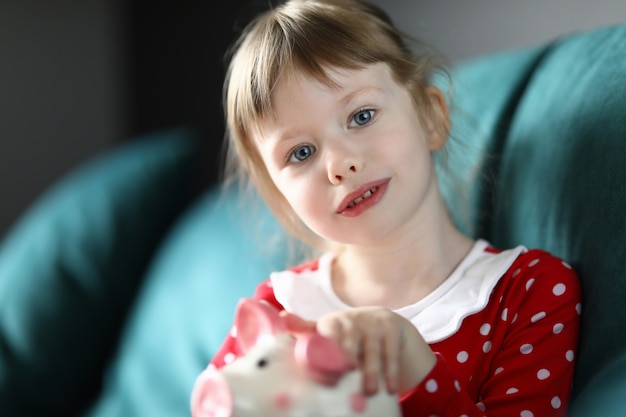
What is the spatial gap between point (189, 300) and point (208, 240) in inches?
5.2

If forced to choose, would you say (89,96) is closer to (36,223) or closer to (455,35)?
(36,223)

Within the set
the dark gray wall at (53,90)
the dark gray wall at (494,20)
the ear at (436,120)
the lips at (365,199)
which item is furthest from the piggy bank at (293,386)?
the dark gray wall at (53,90)

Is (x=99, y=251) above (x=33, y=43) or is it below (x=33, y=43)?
below

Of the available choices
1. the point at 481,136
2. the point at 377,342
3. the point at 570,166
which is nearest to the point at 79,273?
the point at 481,136

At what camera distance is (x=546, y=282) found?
0.85 metres

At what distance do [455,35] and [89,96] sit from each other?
142 cm

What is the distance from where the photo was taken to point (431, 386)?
2.23 feet

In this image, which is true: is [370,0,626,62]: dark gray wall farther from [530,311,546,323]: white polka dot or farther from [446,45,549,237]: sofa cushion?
[530,311,546,323]: white polka dot

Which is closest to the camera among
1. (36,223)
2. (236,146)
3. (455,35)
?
(236,146)

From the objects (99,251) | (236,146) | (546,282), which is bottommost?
(99,251)

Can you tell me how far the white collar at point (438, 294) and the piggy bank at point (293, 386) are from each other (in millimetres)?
234

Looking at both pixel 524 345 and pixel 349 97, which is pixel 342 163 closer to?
pixel 349 97

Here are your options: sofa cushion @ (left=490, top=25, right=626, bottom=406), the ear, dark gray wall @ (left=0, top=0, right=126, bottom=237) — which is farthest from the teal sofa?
dark gray wall @ (left=0, top=0, right=126, bottom=237)

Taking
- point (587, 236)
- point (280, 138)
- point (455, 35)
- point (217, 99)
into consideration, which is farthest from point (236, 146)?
point (217, 99)
